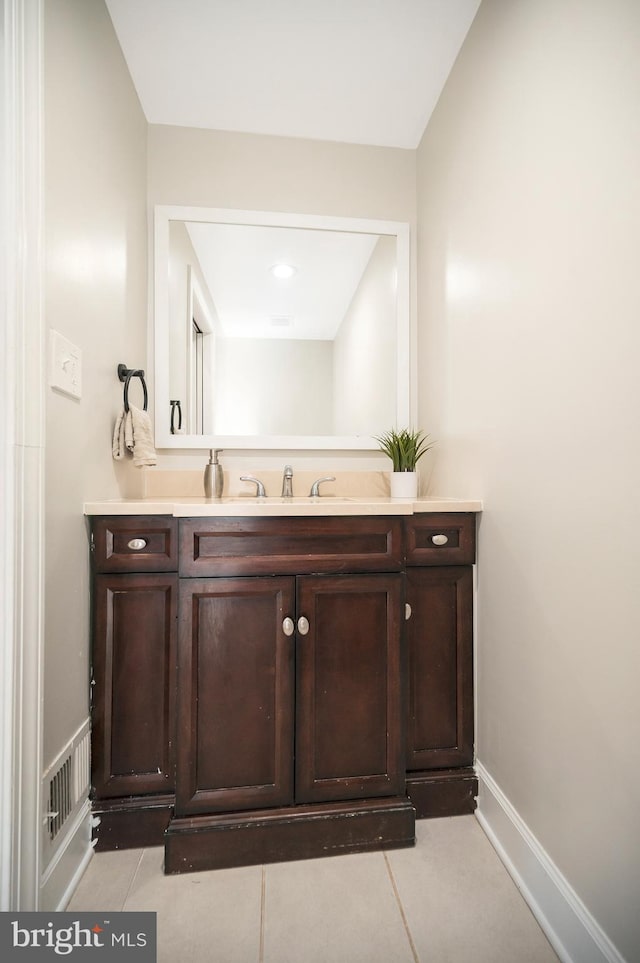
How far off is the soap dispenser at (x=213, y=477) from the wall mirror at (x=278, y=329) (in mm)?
90

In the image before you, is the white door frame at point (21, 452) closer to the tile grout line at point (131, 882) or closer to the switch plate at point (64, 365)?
the switch plate at point (64, 365)

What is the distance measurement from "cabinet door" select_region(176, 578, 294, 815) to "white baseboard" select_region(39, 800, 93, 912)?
0.84 ft

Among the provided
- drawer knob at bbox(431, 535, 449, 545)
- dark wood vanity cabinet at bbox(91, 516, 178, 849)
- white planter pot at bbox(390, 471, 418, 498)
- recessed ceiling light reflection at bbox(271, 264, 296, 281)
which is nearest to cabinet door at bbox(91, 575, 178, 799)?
dark wood vanity cabinet at bbox(91, 516, 178, 849)

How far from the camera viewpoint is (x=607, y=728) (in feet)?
3.02

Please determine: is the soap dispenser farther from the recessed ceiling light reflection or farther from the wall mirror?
the recessed ceiling light reflection

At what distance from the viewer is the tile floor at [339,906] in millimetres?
1003

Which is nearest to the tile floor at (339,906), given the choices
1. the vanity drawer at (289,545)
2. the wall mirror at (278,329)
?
the vanity drawer at (289,545)

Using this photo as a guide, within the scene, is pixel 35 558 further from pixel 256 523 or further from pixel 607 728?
pixel 607 728

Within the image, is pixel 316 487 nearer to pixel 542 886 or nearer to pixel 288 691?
pixel 288 691

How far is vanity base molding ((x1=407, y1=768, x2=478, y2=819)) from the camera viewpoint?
4.62 feet

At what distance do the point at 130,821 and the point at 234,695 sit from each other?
46 cm

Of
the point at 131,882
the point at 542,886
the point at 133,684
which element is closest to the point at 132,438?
the point at 133,684

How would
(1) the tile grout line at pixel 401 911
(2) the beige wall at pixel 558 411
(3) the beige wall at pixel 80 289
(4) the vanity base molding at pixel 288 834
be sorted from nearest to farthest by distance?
(2) the beige wall at pixel 558 411 < (1) the tile grout line at pixel 401 911 < (3) the beige wall at pixel 80 289 < (4) the vanity base molding at pixel 288 834

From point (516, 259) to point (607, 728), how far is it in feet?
3.70
